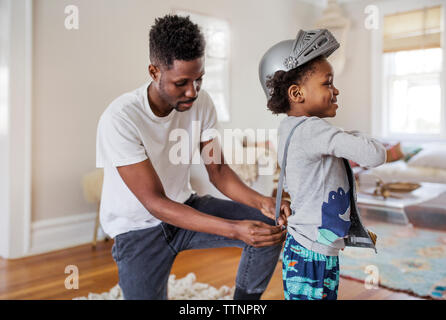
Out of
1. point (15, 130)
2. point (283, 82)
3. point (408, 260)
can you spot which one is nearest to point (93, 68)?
point (15, 130)

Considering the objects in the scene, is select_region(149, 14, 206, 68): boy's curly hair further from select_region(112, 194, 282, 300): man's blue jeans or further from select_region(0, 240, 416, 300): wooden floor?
select_region(0, 240, 416, 300): wooden floor

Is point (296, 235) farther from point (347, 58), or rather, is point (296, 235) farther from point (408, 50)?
point (408, 50)

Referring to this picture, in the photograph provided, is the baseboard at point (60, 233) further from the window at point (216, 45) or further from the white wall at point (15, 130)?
the window at point (216, 45)

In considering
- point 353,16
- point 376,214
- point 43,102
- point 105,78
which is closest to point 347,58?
point 353,16

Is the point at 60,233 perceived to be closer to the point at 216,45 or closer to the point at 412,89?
the point at 216,45

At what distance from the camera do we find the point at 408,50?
0.87 meters

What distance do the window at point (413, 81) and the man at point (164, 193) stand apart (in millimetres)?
268

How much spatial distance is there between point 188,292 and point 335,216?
0.96m

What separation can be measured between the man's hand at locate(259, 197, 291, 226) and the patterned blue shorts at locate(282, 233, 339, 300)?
0.03 m

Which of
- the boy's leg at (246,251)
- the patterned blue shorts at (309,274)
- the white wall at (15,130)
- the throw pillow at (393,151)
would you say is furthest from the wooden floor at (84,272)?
the patterned blue shorts at (309,274)

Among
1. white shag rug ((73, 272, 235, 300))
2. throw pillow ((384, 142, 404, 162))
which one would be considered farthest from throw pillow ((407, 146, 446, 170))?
white shag rug ((73, 272, 235, 300))

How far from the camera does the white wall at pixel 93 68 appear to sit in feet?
2.50

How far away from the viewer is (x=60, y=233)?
6.01 feet

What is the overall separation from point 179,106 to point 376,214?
94 cm
